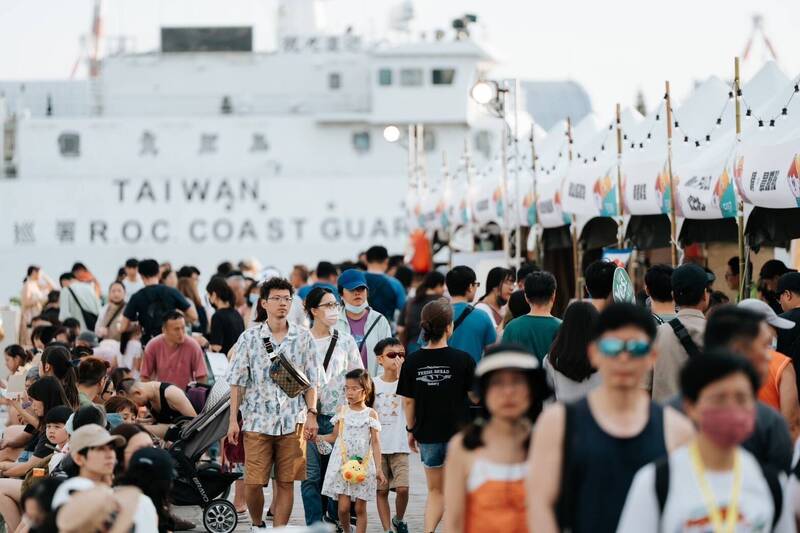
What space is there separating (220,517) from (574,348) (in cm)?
404

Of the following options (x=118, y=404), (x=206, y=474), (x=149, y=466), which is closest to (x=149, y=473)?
(x=149, y=466)

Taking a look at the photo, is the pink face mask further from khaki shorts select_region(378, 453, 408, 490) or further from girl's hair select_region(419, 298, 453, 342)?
khaki shorts select_region(378, 453, 408, 490)

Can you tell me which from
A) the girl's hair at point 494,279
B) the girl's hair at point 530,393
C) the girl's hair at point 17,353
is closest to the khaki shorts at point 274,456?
the girl's hair at point 494,279

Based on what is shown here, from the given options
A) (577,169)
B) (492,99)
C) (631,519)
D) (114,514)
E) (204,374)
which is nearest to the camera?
(631,519)

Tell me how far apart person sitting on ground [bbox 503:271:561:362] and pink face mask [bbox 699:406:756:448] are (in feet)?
14.4

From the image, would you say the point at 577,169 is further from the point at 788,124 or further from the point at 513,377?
the point at 513,377

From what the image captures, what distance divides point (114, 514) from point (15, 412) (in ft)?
20.6

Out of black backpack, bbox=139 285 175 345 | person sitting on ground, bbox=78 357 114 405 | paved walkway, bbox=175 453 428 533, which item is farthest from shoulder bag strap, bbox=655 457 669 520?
black backpack, bbox=139 285 175 345

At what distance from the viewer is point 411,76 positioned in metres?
48.3

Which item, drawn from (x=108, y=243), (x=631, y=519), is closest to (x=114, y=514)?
(x=631, y=519)

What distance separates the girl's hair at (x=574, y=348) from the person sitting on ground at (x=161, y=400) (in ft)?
15.3

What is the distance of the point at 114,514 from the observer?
615cm

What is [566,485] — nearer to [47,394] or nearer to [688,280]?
[688,280]

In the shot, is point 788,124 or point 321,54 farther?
point 321,54
